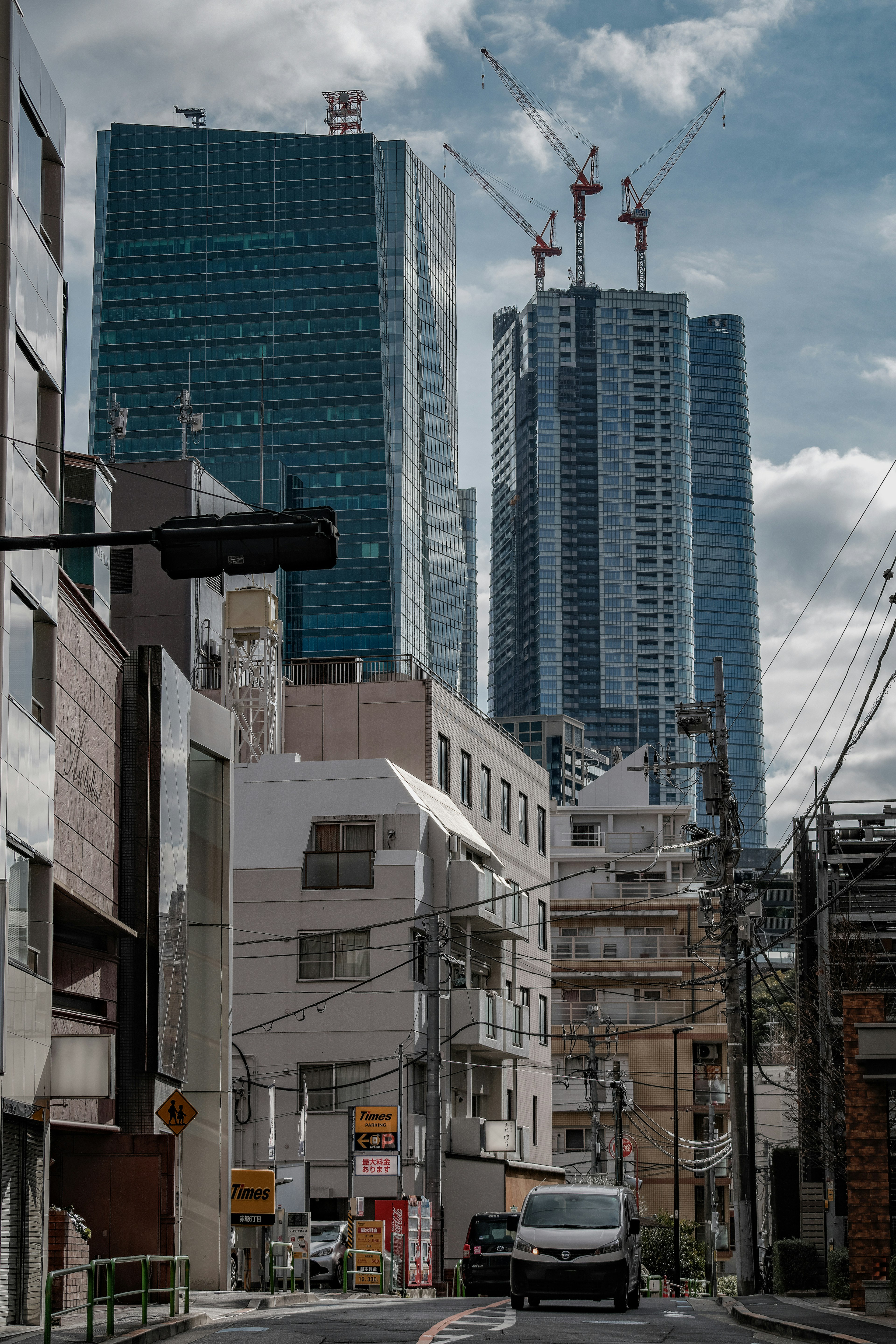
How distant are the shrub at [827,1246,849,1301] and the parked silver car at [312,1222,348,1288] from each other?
10.9 meters

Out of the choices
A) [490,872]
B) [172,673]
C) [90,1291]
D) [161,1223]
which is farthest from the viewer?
[490,872]

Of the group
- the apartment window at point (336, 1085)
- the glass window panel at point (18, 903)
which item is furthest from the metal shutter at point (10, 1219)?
the apartment window at point (336, 1085)

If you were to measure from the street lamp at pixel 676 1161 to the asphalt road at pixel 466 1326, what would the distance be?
31.4 meters

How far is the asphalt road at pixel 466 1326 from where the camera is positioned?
17203 millimetres

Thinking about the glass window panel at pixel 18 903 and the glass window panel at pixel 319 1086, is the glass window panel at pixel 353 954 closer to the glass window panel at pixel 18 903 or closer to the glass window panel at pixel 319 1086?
the glass window panel at pixel 319 1086

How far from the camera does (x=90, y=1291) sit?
1628 cm

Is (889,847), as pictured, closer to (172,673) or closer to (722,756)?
(722,756)

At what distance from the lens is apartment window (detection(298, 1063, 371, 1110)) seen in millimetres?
48312

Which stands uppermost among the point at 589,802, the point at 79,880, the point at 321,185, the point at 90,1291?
the point at 321,185

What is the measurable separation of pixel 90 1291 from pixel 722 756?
76.1ft

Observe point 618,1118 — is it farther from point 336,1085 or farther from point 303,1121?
point 303,1121

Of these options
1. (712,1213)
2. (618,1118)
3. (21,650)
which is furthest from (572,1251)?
(712,1213)

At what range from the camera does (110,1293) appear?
16.3 metres

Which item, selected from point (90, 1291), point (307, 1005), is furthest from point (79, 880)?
point (307, 1005)
